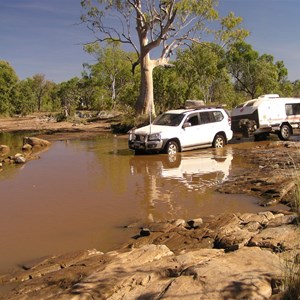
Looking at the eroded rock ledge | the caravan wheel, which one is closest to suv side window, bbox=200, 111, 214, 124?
the caravan wheel

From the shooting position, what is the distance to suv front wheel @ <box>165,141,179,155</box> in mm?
15656

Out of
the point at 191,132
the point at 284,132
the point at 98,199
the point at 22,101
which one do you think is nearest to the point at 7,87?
the point at 22,101

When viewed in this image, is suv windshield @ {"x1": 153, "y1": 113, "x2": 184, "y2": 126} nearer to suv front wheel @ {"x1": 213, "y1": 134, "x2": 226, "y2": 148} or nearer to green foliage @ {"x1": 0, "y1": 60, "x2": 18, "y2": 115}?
suv front wheel @ {"x1": 213, "y1": 134, "x2": 226, "y2": 148}

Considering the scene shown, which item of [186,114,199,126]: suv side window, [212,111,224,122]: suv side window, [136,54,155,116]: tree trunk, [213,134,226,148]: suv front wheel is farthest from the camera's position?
[136,54,155,116]: tree trunk

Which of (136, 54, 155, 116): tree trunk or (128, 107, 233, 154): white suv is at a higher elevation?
(136, 54, 155, 116): tree trunk

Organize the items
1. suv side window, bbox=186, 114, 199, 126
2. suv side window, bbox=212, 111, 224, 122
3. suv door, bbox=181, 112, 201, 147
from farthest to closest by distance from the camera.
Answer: suv side window, bbox=212, 111, 224, 122
suv side window, bbox=186, 114, 199, 126
suv door, bbox=181, 112, 201, 147

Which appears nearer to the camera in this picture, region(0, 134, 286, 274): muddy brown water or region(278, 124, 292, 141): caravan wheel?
region(0, 134, 286, 274): muddy brown water

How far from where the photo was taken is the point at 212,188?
989 cm

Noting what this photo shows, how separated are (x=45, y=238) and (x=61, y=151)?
12129mm

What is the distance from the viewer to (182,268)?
4.57 m

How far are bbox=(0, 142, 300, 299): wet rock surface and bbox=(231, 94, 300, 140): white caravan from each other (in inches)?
500

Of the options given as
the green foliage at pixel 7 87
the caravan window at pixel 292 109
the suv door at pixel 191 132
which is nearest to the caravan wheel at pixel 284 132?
the caravan window at pixel 292 109

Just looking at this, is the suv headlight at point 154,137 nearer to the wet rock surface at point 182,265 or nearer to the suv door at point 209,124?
the suv door at point 209,124

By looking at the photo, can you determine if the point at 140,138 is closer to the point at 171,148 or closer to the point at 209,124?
the point at 171,148
